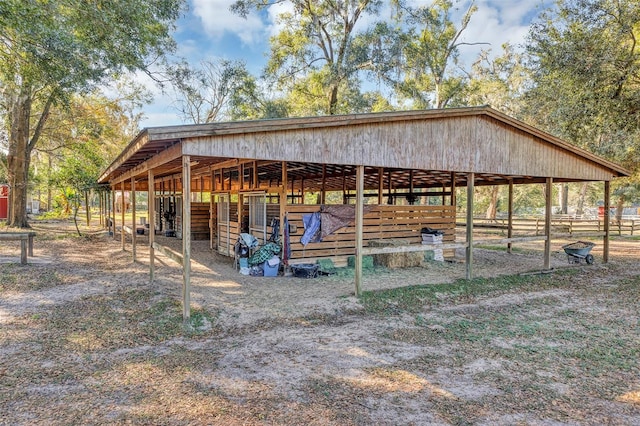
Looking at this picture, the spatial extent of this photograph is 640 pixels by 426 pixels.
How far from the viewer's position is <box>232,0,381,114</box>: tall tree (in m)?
19.9

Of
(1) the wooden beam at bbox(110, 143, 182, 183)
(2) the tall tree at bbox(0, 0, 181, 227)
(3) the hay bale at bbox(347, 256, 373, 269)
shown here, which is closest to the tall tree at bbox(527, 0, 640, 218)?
(3) the hay bale at bbox(347, 256, 373, 269)

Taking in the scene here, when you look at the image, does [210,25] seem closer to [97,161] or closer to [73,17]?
[97,161]

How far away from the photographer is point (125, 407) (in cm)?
320

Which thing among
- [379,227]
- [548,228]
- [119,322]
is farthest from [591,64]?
[119,322]

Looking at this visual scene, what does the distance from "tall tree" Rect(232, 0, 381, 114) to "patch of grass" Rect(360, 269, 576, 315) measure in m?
14.3

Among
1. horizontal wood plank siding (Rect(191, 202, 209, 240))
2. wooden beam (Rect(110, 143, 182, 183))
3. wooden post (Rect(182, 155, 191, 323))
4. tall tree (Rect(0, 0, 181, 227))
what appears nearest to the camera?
wooden post (Rect(182, 155, 191, 323))

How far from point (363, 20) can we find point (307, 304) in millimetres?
18537

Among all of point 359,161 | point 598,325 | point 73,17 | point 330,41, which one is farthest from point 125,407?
point 330,41

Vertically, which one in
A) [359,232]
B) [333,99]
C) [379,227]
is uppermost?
[333,99]

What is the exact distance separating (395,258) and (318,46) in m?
15.6

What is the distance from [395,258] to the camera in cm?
Result: 1023

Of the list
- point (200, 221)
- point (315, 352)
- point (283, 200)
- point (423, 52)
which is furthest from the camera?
point (423, 52)

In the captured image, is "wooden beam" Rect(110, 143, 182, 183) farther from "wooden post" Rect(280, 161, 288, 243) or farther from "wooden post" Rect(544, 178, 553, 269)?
"wooden post" Rect(544, 178, 553, 269)

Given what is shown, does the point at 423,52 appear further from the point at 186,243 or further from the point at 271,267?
the point at 186,243
